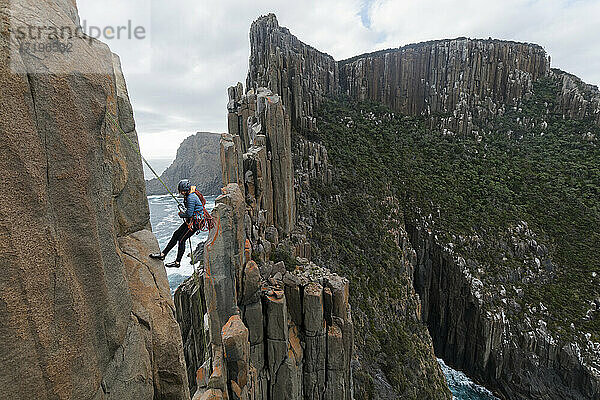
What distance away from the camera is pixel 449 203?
39.5 m

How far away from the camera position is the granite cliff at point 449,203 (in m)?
28.2

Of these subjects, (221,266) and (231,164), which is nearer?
(221,266)

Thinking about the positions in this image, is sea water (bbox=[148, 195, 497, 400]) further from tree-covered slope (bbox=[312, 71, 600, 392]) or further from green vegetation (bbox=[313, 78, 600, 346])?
green vegetation (bbox=[313, 78, 600, 346])

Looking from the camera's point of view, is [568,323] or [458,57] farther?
[458,57]

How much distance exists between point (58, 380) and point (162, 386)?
2286mm

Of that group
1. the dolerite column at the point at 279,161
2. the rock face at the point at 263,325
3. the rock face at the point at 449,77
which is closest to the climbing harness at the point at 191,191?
the rock face at the point at 263,325

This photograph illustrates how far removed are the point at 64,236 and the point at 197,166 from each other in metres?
131

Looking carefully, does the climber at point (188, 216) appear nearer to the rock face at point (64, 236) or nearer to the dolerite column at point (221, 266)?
the rock face at point (64, 236)

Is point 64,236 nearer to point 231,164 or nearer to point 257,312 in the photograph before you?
point 257,312

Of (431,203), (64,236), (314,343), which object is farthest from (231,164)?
(431,203)

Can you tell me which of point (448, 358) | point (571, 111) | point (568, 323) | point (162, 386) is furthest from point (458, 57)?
point (162, 386)

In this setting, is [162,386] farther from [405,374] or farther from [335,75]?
[335,75]

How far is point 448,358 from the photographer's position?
36.9m

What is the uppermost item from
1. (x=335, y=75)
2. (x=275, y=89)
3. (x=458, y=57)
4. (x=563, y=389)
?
(x=458, y=57)
